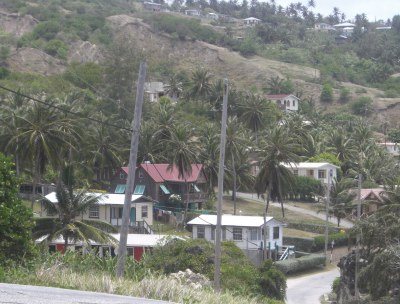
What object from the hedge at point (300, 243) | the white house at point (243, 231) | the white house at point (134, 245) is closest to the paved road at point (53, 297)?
the white house at point (134, 245)

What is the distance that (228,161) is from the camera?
75.6 metres

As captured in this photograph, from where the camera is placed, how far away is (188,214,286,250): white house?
55188 millimetres

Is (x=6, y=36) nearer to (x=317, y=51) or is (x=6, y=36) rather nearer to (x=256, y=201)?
(x=317, y=51)

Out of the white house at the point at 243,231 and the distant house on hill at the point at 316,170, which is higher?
the distant house on hill at the point at 316,170

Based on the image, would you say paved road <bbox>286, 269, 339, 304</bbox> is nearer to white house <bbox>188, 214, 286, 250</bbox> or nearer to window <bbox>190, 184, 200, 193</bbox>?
white house <bbox>188, 214, 286, 250</bbox>

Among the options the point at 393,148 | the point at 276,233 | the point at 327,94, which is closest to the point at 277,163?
the point at 276,233

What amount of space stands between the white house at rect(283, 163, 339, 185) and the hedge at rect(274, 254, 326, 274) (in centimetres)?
2754

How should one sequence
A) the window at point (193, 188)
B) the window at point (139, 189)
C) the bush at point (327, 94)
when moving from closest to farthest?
the window at point (139, 189) < the window at point (193, 188) < the bush at point (327, 94)

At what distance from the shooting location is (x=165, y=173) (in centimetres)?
7175

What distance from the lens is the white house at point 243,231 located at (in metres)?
55.2

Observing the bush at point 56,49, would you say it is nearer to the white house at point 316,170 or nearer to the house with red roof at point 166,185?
the white house at point 316,170

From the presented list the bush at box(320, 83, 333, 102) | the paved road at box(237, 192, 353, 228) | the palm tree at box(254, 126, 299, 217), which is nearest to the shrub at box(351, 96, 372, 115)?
the bush at box(320, 83, 333, 102)

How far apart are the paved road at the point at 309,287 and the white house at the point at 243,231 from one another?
14.0 feet

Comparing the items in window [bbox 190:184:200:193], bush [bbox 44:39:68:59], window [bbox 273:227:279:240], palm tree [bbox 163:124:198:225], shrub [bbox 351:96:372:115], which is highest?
bush [bbox 44:39:68:59]
